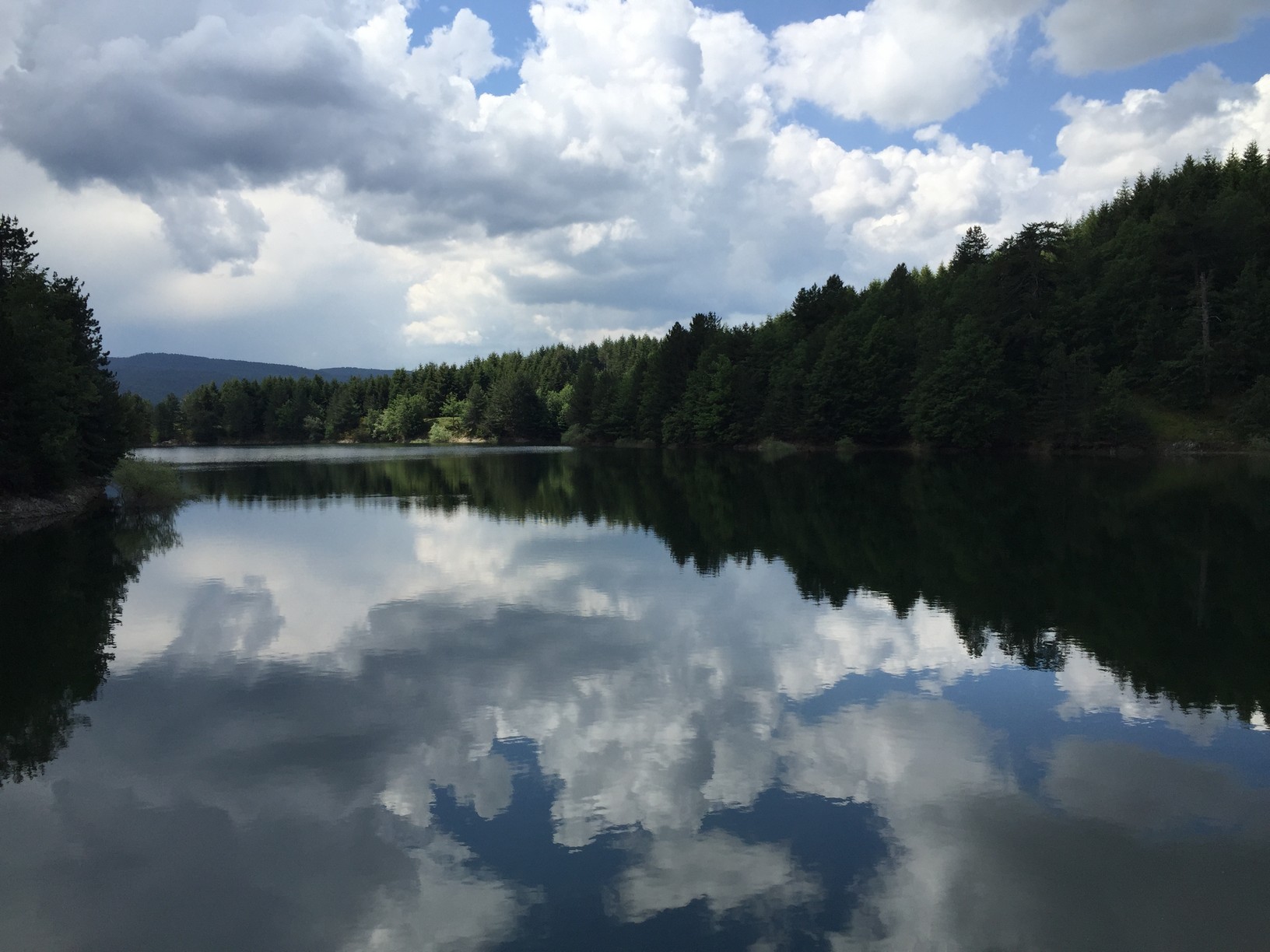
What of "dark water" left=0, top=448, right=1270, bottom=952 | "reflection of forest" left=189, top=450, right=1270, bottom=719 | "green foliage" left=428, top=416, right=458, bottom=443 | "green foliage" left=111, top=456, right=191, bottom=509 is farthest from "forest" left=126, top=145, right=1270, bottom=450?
"green foliage" left=111, top=456, right=191, bottom=509

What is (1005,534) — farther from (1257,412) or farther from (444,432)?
(444,432)

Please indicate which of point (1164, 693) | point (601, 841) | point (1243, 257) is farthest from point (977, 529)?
point (1243, 257)

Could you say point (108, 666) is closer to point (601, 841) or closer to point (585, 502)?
point (601, 841)

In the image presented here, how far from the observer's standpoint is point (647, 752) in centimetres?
1043

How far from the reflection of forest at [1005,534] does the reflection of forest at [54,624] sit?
14.4 m

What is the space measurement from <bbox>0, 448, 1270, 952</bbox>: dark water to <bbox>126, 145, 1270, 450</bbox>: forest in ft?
179

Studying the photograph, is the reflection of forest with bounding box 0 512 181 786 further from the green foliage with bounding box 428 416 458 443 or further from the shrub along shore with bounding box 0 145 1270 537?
the green foliage with bounding box 428 416 458 443

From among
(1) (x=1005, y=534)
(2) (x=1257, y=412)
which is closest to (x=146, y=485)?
(1) (x=1005, y=534)

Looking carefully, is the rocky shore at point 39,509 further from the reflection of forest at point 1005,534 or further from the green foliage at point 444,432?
the green foliage at point 444,432

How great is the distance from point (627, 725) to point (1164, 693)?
26.5ft

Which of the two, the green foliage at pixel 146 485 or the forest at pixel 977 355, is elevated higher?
the forest at pixel 977 355

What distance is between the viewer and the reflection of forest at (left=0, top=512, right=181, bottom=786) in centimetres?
1189

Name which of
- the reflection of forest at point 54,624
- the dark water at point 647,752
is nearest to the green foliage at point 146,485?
the reflection of forest at point 54,624

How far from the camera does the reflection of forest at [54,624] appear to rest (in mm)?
11891
